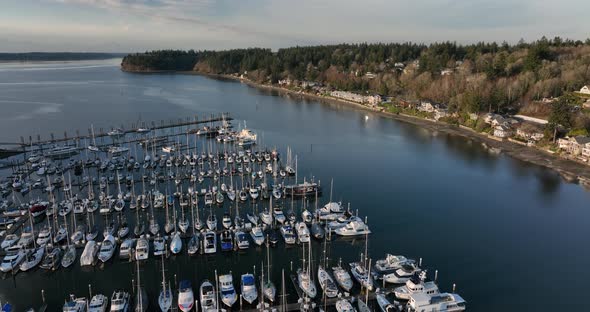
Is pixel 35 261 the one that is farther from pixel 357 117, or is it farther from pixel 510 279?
pixel 357 117

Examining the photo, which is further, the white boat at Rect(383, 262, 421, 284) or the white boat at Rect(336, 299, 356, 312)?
the white boat at Rect(383, 262, 421, 284)

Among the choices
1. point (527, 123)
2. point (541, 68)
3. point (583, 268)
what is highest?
point (541, 68)

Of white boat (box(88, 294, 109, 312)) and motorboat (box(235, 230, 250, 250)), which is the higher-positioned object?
motorboat (box(235, 230, 250, 250))

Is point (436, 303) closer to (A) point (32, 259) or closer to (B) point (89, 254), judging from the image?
(B) point (89, 254)

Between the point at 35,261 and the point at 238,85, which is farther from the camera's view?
the point at 238,85

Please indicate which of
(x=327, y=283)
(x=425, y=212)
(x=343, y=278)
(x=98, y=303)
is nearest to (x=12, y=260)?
(x=98, y=303)

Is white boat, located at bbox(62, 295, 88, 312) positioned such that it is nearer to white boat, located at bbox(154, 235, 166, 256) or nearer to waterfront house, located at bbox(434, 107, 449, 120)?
white boat, located at bbox(154, 235, 166, 256)

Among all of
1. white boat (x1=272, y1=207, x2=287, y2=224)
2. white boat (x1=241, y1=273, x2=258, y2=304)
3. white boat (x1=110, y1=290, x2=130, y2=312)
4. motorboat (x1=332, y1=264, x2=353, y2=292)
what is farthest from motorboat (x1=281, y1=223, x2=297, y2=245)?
white boat (x1=110, y1=290, x2=130, y2=312)

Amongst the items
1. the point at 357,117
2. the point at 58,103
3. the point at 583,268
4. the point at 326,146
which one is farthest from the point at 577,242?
the point at 58,103
